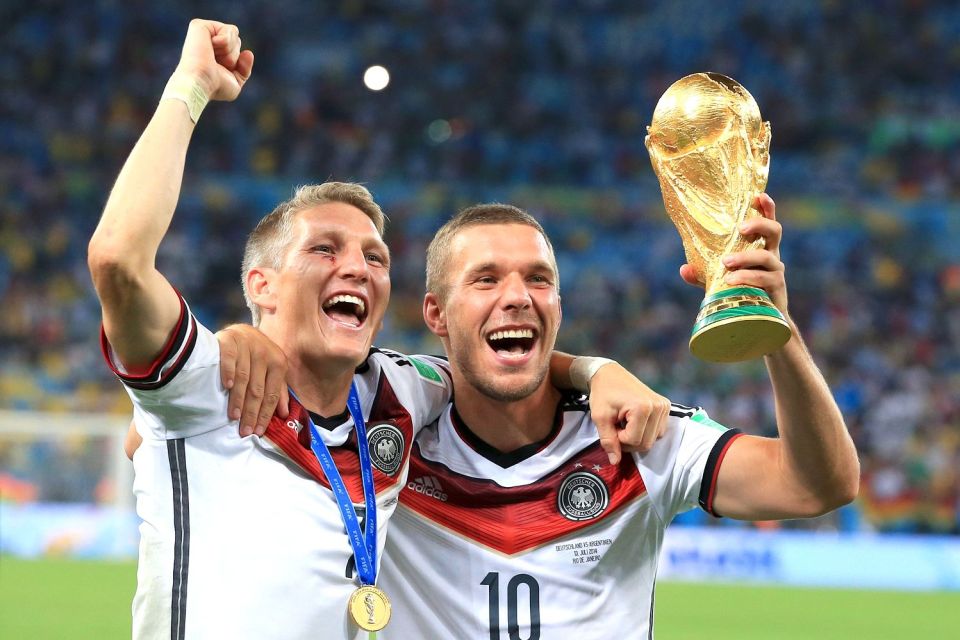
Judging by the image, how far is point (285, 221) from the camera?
3521mm

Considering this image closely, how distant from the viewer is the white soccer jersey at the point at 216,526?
2.92 meters

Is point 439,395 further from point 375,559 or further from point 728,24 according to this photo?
point 728,24

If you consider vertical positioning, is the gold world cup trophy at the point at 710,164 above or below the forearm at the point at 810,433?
above

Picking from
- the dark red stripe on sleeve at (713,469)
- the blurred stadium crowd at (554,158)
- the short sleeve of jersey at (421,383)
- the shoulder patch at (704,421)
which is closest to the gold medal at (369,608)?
the short sleeve of jersey at (421,383)

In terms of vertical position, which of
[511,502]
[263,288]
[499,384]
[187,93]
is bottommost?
[511,502]

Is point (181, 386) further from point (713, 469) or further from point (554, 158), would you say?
point (554, 158)

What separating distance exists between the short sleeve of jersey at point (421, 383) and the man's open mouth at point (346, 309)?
310 mm

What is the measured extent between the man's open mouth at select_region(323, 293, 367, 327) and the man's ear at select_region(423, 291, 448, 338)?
36 cm

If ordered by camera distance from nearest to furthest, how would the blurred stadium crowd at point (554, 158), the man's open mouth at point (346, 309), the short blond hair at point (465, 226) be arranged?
the man's open mouth at point (346, 309) < the short blond hair at point (465, 226) < the blurred stadium crowd at point (554, 158)

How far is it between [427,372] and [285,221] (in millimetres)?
734

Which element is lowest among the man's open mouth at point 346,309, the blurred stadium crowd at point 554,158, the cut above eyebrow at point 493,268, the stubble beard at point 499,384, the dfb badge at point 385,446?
the dfb badge at point 385,446

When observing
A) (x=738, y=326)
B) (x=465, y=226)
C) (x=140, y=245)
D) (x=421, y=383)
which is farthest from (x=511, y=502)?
(x=140, y=245)

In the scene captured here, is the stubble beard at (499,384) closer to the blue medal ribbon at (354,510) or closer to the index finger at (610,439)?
the index finger at (610,439)

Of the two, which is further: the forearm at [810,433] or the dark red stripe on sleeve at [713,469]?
the dark red stripe on sleeve at [713,469]
